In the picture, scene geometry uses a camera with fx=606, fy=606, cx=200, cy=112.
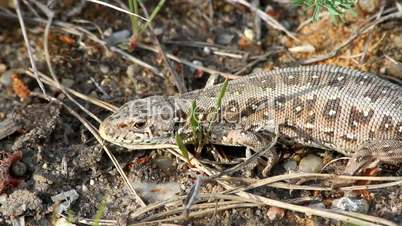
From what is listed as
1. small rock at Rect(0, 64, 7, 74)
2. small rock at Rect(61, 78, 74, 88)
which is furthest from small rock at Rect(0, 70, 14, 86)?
small rock at Rect(61, 78, 74, 88)

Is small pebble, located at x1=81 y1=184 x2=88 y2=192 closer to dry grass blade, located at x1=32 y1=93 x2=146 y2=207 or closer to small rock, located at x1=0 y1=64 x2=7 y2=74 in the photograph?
dry grass blade, located at x1=32 y1=93 x2=146 y2=207

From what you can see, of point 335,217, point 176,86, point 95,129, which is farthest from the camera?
point 176,86

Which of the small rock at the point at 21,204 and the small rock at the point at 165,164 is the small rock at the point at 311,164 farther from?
the small rock at the point at 21,204

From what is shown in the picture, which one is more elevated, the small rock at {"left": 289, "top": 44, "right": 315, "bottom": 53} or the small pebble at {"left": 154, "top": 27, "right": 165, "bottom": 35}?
the small rock at {"left": 289, "top": 44, "right": 315, "bottom": 53}

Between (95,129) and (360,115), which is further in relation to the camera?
(95,129)

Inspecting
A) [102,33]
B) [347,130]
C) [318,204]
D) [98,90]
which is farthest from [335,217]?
[102,33]

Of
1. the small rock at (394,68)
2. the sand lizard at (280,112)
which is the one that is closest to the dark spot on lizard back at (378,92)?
the sand lizard at (280,112)

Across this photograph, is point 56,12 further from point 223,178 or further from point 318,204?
point 318,204
